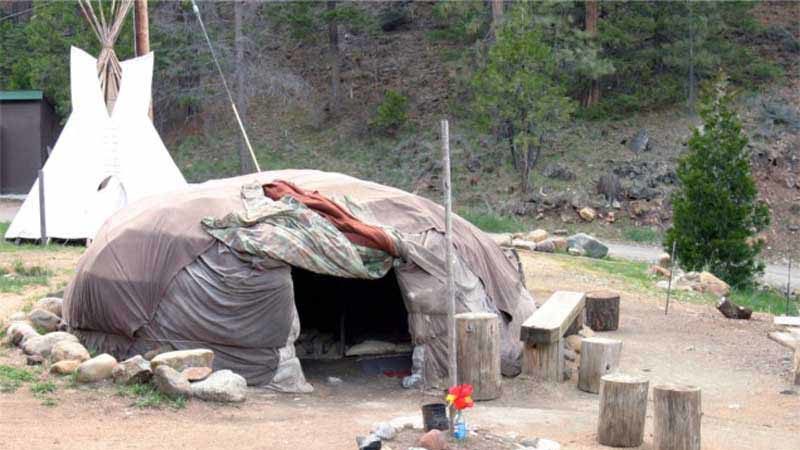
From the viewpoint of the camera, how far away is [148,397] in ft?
24.6

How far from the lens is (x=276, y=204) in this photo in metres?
8.96

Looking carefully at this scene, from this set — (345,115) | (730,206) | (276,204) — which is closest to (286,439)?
(276,204)

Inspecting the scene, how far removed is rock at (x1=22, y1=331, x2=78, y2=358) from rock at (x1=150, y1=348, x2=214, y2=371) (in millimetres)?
1234

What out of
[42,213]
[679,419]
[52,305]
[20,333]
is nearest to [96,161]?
[42,213]

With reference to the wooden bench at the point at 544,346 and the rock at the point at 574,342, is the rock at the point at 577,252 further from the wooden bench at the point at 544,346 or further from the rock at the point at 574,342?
the wooden bench at the point at 544,346

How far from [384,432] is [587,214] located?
1660cm

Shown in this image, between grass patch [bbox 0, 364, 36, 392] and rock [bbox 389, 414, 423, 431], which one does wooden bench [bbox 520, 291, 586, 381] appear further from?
grass patch [bbox 0, 364, 36, 392]

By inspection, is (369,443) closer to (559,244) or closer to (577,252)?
(577,252)

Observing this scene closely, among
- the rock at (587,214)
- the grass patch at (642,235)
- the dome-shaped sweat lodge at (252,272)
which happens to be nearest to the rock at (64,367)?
the dome-shaped sweat lodge at (252,272)

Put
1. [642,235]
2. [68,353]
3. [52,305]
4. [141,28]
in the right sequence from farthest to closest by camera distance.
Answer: [642,235] < [141,28] < [52,305] < [68,353]

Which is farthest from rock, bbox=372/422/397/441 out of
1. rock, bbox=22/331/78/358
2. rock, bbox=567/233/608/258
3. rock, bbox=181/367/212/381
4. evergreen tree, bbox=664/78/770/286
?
rock, bbox=567/233/608/258

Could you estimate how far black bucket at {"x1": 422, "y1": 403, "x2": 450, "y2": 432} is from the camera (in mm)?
6500

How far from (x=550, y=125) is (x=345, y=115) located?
8.89m

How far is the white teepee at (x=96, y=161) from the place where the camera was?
15.8 meters
